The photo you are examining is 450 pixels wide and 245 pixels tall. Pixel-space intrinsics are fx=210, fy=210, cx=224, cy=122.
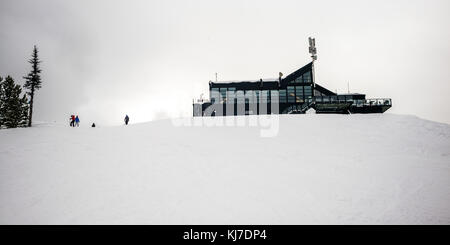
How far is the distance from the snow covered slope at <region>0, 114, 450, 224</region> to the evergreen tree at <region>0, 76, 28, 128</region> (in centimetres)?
2589

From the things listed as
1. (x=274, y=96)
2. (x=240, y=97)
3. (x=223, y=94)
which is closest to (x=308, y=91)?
(x=274, y=96)

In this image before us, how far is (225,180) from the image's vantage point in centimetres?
954

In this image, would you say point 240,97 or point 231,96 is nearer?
point 240,97

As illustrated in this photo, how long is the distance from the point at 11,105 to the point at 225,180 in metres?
44.8

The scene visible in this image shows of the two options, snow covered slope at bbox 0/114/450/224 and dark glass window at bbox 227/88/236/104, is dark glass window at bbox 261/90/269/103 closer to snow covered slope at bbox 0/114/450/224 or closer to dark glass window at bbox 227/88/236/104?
dark glass window at bbox 227/88/236/104

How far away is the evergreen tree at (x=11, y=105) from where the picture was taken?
34822 millimetres

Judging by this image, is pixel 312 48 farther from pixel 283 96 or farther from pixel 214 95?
pixel 214 95

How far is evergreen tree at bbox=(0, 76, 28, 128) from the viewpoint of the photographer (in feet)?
114

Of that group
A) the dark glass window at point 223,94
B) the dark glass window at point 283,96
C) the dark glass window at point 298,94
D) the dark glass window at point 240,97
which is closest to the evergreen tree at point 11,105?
the dark glass window at point 223,94

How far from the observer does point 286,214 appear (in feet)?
24.4

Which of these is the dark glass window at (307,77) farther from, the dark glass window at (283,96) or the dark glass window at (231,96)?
the dark glass window at (231,96)

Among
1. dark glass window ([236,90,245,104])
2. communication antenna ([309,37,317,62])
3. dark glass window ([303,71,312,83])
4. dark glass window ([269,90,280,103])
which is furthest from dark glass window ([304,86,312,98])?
dark glass window ([236,90,245,104])
